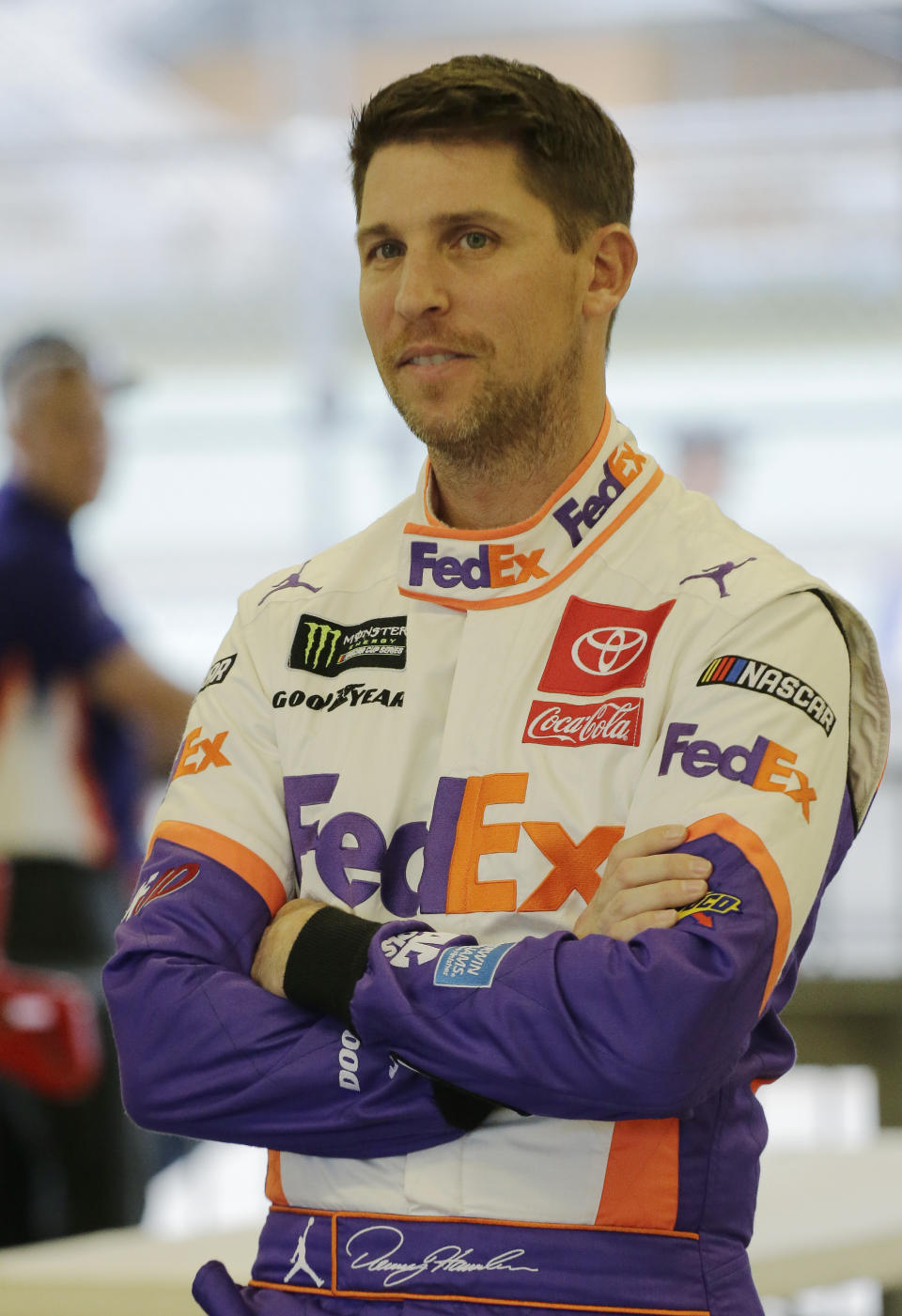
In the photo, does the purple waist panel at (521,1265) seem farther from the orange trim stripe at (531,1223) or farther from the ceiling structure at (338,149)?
the ceiling structure at (338,149)

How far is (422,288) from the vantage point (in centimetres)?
142

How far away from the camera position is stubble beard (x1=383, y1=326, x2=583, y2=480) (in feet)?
4.79

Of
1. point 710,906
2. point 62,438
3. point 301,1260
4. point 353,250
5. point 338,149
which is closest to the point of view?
point 710,906

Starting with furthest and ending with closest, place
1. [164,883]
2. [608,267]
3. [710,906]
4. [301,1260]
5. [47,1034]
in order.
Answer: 1. [47,1034]
2. [608,267]
3. [164,883]
4. [301,1260]
5. [710,906]

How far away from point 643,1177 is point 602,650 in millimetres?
438

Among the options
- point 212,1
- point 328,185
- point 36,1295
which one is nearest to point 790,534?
point 328,185

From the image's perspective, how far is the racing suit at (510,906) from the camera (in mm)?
1246

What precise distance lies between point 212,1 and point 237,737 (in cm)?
742

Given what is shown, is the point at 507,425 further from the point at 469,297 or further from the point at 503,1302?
the point at 503,1302

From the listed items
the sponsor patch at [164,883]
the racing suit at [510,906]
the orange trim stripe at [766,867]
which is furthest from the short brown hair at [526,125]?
the sponsor patch at [164,883]

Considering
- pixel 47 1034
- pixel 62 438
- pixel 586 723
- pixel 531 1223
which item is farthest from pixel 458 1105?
pixel 62 438

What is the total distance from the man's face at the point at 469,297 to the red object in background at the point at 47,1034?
5.61 ft

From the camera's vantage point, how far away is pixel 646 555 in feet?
4.76

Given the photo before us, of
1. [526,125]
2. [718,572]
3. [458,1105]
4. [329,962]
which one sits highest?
[526,125]
